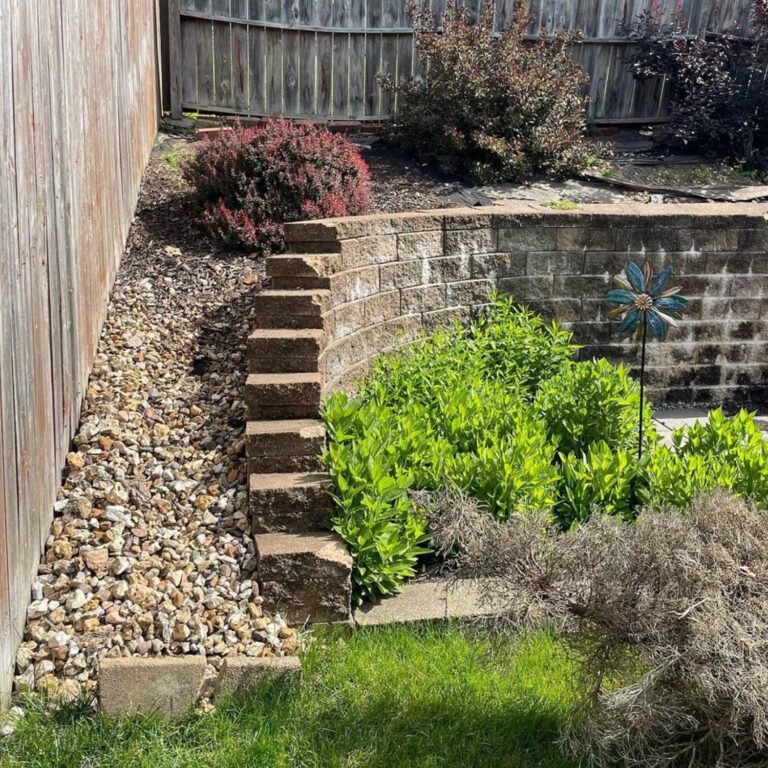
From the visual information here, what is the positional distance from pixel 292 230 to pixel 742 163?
603cm

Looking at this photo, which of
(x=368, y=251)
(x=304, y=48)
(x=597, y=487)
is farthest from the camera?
(x=304, y=48)

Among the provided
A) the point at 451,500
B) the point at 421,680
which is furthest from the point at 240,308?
the point at 421,680

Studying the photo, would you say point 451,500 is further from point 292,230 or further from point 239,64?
point 239,64

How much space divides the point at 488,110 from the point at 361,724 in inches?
253

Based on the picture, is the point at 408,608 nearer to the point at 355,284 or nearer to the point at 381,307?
the point at 355,284

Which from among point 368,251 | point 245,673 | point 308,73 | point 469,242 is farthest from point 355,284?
point 308,73

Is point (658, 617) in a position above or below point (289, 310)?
below

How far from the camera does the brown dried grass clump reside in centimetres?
259

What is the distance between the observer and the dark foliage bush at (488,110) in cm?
821

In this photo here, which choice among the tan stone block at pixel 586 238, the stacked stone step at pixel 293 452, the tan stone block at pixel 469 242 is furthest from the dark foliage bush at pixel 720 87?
the stacked stone step at pixel 293 452

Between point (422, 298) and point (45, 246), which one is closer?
point (45, 246)

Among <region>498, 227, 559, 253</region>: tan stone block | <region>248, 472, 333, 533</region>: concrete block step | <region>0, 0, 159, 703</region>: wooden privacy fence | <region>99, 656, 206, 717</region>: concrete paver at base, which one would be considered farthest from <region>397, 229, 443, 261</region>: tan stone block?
<region>99, 656, 206, 717</region>: concrete paver at base

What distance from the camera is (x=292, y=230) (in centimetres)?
542

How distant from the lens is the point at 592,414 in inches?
212
